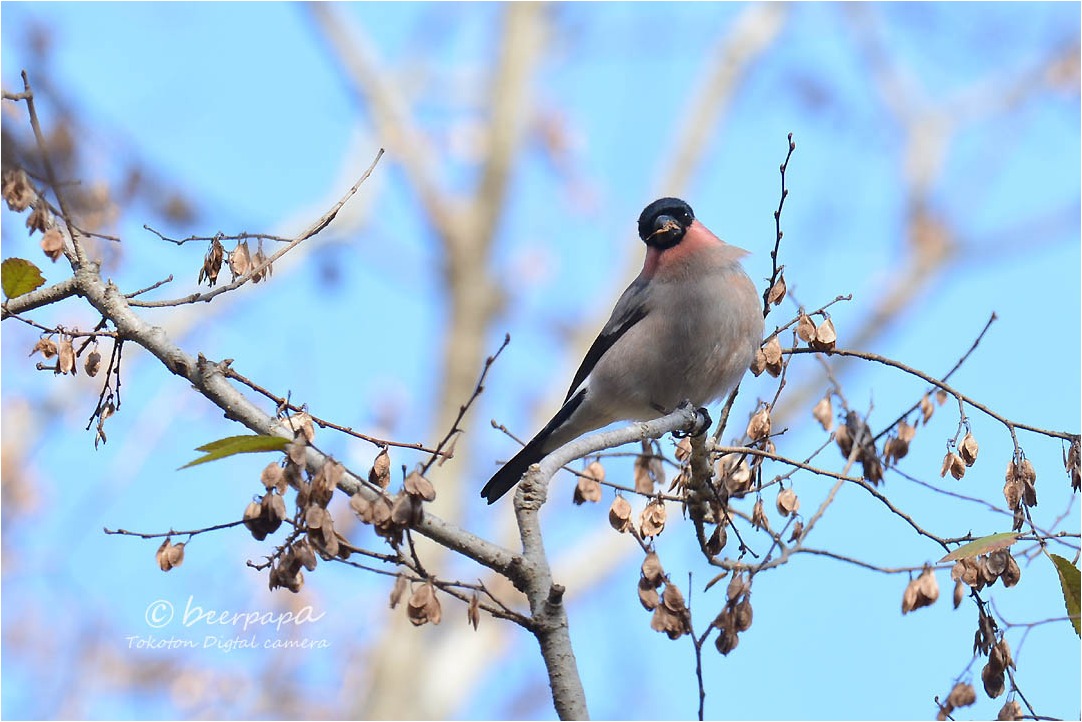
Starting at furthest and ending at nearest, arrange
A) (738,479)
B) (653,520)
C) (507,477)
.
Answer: (507,477) → (738,479) → (653,520)

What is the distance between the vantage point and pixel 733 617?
2307 millimetres

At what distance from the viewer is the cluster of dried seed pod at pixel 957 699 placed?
2408 millimetres

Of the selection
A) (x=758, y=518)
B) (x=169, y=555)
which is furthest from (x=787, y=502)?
(x=169, y=555)

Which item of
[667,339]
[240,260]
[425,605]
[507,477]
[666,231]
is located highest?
[666,231]

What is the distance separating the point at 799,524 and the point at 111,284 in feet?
5.74

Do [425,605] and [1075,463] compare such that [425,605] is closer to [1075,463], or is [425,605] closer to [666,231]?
[1075,463]

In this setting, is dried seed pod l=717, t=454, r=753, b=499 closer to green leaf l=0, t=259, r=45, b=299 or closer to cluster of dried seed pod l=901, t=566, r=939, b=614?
cluster of dried seed pod l=901, t=566, r=939, b=614

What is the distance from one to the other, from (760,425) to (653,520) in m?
0.61

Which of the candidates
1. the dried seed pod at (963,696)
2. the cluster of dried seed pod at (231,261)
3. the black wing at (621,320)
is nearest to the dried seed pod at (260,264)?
the cluster of dried seed pod at (231,261)

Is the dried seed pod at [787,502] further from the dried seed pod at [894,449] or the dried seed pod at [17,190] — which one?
the dried seed pod at [17,190]

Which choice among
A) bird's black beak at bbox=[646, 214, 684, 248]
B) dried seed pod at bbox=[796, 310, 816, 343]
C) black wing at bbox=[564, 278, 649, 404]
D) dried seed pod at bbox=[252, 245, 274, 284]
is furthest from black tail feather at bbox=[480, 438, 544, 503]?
dried seed pod at bbox=[252, 245, 274, 284]

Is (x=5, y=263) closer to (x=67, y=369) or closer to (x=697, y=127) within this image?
(x=67, y=369)

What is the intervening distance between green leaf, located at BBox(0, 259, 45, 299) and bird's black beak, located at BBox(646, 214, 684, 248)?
9.28 feet

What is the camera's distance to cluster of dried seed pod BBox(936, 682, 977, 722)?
241cm
